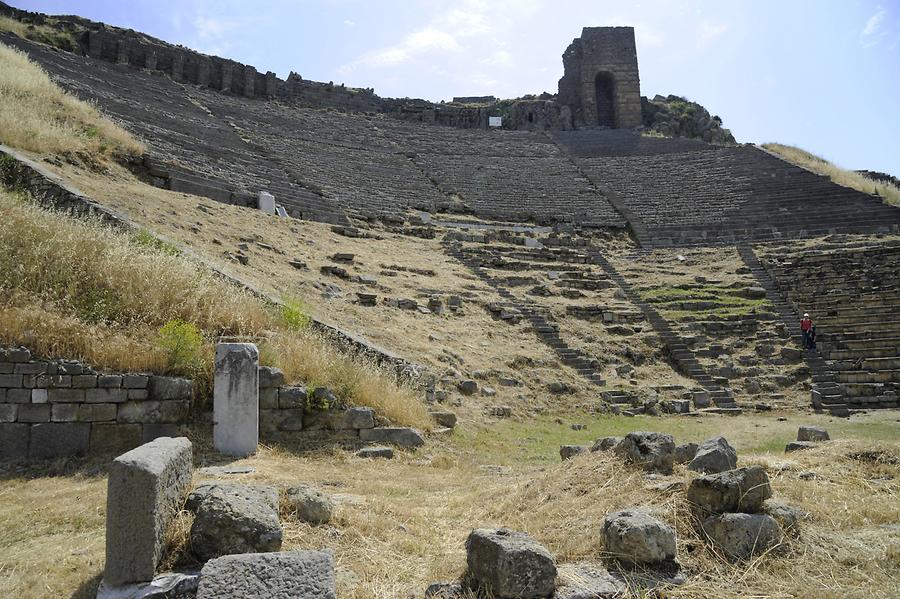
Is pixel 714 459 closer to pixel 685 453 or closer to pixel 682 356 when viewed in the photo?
pixel 685 453

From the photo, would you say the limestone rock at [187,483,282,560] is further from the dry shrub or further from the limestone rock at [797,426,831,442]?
the limestone rock at [797,426,831,442]

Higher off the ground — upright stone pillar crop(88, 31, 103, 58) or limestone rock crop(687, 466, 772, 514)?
upright stone pillar crop(88, 31, 103, 58)

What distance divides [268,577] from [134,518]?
84 cm

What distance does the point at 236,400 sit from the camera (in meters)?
5.71

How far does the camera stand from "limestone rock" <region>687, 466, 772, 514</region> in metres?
3.23

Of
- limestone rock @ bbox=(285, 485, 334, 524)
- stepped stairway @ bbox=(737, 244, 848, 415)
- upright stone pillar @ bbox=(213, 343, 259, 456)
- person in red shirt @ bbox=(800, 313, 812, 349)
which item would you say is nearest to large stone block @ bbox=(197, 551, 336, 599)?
limestone rock @ bbox=(285, 485, 334, 524)

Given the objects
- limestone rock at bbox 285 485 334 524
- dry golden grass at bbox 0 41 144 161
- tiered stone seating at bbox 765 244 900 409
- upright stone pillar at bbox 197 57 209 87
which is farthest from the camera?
upright stone pillar at bbox 197 57 209 87

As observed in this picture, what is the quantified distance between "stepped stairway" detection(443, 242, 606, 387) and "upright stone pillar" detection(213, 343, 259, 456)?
767 centimetres

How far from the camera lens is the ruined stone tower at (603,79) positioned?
1496 inches

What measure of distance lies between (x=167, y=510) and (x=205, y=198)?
1317 cm

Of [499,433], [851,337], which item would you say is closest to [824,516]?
[499,433]

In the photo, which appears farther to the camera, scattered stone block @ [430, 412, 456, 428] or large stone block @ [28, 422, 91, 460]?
scattered stone block @ [430, 412, 456, 428]

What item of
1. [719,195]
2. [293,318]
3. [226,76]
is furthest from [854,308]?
[226,76]

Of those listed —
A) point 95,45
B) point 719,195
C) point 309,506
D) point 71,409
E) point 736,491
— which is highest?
point 95,45
